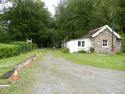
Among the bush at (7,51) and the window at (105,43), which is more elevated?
the window at (105,43)

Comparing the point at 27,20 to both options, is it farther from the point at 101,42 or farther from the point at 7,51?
the point at 7,51

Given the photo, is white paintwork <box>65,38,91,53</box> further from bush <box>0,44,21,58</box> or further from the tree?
the tree

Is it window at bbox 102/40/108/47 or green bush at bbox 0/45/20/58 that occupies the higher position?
window at bbox 102/40/108/47

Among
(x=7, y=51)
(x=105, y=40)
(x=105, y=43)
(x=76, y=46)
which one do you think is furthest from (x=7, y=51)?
(x=105, y=43)

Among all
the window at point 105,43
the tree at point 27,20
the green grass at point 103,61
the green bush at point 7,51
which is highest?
the tree at point 27,20

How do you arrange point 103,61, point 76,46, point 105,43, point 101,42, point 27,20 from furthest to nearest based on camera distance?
point 27,20, point 76,46, point 105,43, point 101,42, point 103,61

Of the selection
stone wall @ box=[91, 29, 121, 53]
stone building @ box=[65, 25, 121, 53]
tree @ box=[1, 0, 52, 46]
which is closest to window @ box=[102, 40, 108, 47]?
stone building @ box=[65, 25, 121, 53]

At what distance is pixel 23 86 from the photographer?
13633mm

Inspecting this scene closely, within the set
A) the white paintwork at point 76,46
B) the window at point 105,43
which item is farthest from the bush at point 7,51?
the window at point 105,43

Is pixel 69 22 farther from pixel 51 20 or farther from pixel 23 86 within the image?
pixel 23 86

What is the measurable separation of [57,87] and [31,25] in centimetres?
7582

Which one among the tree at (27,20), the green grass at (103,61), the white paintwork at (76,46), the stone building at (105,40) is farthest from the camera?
the tree at (27,20)

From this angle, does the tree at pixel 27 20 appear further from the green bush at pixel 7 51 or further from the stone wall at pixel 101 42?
the green bush at pixel 7 51

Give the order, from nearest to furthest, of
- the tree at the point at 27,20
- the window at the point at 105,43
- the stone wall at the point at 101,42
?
1. the stone wall at the point at 101,42
2. the window at the point at 105,43
3. the tree at the point at 27,20
